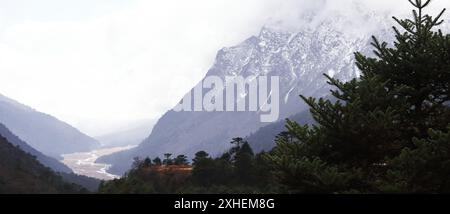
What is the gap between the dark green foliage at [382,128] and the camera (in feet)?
59.8

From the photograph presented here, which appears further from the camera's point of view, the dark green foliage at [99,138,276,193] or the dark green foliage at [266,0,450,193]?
the dark green foliage at [99,138,276,193]

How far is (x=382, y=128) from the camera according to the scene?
19.0m

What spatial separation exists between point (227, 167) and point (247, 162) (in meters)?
4.98

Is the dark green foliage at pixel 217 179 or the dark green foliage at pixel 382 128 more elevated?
the dark green foliage at pixel 217 179

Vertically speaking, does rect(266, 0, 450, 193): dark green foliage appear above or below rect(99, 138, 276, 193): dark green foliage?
below

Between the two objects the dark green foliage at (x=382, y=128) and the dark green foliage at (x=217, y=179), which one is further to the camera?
the dark green foliage at (x=217, y=179)

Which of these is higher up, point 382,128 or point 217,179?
point 217,179

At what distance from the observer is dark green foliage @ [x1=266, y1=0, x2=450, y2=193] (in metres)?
18.2

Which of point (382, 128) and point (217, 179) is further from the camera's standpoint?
point (217, 179)
